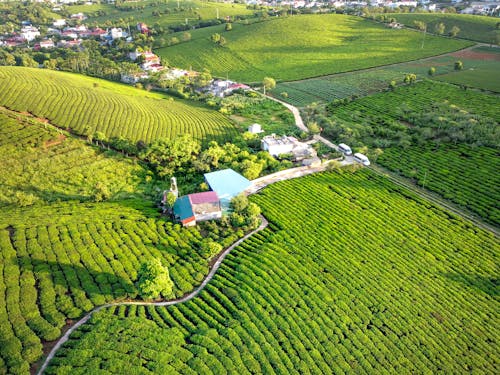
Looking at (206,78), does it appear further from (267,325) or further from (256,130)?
(267,325)

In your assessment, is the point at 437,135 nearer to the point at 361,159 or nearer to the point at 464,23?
the point at 361,159

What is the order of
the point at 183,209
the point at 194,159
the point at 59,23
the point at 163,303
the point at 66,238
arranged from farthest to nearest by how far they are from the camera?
the point at 59,23 < the point at 194,159 < the point at 183,209 < the point at 66,238 < the point at 163,303

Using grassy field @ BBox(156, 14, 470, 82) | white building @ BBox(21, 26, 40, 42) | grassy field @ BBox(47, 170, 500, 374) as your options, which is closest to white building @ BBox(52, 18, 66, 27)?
white building @ BBox(21, 26, 40, 42)

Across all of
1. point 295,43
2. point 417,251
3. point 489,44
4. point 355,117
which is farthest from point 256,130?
point 489,44

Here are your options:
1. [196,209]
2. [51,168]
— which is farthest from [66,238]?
[51,168]

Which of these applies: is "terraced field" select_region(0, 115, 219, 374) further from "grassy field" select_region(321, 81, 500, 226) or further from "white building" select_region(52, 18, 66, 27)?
"white building" select_region(52, 18, 66, 27)

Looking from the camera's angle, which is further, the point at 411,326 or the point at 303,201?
the point at 303,201

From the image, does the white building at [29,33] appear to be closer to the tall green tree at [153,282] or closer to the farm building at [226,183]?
the farm building at [226,183]

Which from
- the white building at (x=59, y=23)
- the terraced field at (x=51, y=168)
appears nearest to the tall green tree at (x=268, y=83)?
the terraced field at (x=51, y=168)
